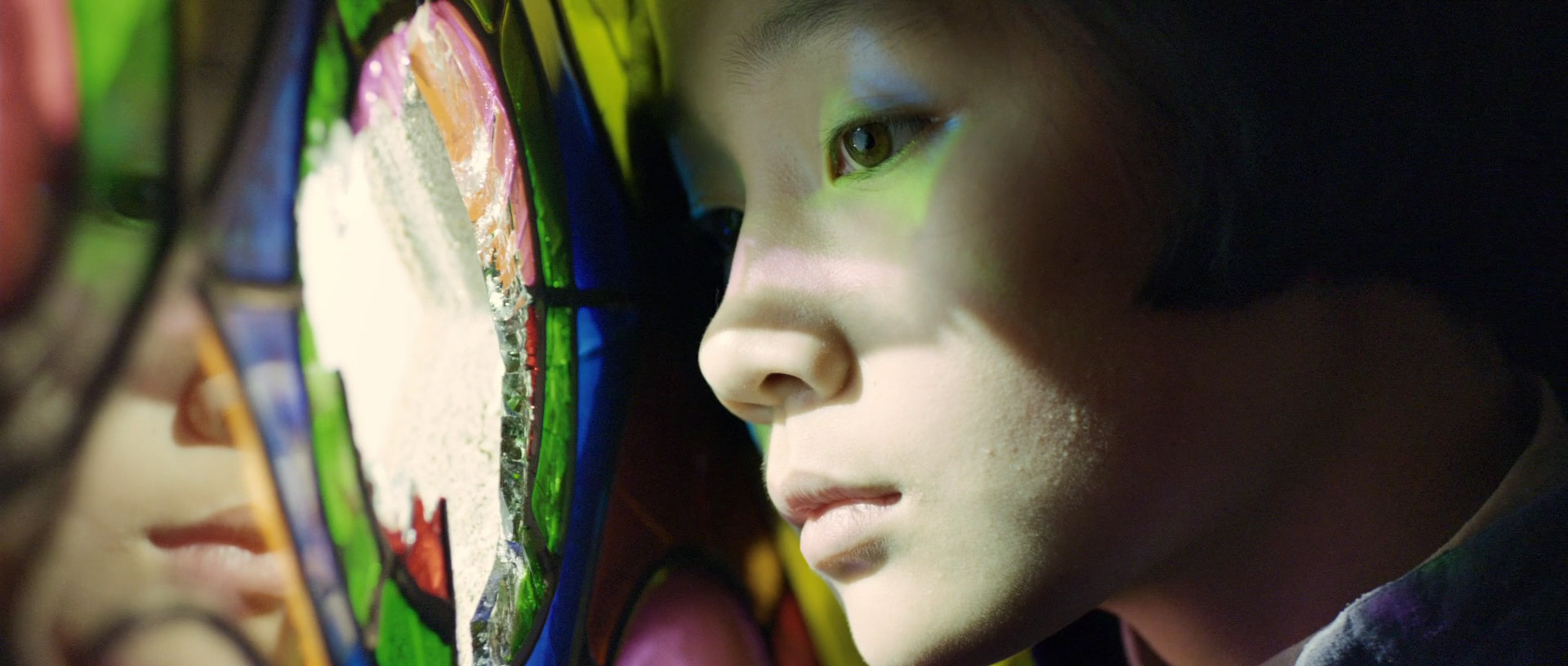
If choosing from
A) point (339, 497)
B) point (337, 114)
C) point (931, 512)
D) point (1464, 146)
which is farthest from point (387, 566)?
point (1464, 146)

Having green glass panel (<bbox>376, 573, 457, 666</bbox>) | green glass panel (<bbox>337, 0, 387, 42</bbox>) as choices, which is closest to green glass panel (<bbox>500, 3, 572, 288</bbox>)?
green glass panel (<bbox>337, 0, 387, 42</bbox>)

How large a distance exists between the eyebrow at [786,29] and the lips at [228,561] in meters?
0.51

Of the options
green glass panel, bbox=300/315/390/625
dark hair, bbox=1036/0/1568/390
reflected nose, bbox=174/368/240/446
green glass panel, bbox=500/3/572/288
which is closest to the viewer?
dark hair, bbox=1036/0/1568/390

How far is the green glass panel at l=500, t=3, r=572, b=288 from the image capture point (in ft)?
3.17

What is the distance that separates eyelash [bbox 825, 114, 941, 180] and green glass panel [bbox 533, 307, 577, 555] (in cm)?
38

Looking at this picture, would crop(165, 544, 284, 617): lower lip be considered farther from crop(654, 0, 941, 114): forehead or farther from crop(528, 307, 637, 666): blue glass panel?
crop(654, 0, 941, 114): forehead

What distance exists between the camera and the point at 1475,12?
2.30ft

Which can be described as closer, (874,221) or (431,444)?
(874,221)

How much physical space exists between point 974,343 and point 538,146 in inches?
20.4

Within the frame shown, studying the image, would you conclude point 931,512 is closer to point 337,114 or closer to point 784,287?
point 784,287

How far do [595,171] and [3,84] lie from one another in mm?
491

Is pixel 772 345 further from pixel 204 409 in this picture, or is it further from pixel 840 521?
pixel 204 409

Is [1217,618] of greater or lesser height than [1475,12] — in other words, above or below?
below

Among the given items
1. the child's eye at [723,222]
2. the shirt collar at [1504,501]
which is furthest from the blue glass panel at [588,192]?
the shirt collar at [1504,501]
